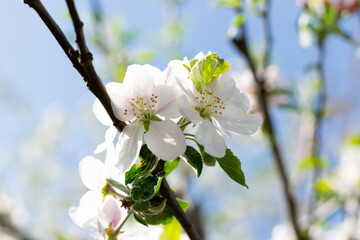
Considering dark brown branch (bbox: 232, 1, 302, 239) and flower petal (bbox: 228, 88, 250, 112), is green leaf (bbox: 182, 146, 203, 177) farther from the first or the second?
dark brown branch (bbox: 232, 1, 302, 239)

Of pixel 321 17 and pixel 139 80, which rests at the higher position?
pixel 139 80

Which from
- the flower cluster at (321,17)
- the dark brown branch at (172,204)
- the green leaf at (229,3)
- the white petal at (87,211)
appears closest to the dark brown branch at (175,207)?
the dark brown branch at (172,204)

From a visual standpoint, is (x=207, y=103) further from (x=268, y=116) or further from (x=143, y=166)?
(x=268, y=116)

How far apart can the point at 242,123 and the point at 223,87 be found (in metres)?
0.05

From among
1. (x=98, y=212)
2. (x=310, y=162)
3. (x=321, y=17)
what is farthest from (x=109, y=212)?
(x=321, y=17)

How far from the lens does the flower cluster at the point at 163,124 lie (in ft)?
1.42

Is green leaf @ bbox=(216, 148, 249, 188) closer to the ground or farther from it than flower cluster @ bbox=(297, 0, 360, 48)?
farther from it

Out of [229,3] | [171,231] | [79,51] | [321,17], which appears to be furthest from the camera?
[321,17]

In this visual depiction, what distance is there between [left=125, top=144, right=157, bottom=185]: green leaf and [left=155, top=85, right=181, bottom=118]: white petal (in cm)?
5

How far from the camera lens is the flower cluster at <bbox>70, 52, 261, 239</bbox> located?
433 mm

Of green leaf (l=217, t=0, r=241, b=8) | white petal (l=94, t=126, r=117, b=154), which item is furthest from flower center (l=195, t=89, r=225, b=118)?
green leaf (l=217, t=0, r=241, b=8)

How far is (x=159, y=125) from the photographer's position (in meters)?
0.45

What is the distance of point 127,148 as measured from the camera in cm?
44

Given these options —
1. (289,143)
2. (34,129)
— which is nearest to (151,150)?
(289,143)
